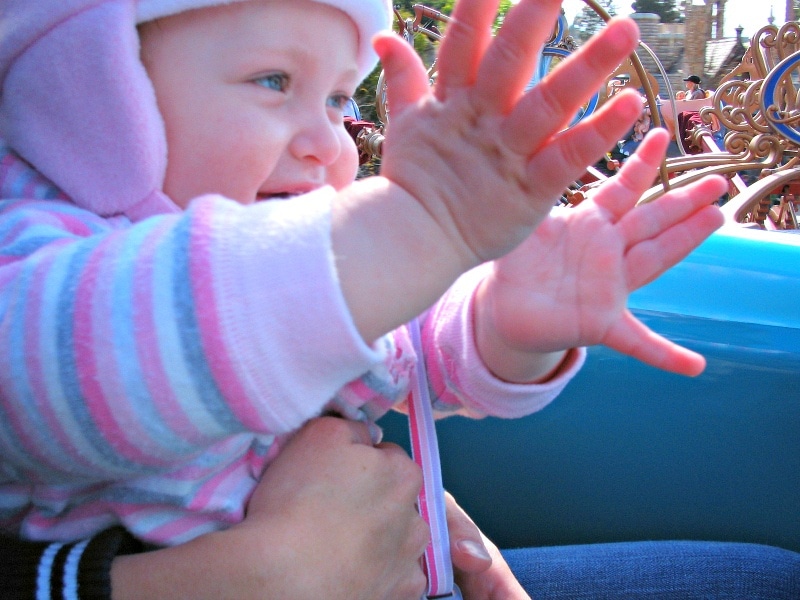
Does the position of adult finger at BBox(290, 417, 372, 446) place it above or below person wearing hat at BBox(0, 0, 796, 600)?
below

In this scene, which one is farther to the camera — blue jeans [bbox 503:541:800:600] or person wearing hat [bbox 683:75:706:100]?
person wearing hat [bbox 683:75:706:100]

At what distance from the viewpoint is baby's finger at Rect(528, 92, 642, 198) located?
495mm

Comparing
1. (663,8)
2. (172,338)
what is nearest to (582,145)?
(172,338)

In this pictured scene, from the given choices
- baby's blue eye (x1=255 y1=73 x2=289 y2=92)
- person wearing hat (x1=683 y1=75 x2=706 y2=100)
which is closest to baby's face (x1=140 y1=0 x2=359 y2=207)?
baby's blue eye (x1=255 y1=73 x2=289 y2=92)

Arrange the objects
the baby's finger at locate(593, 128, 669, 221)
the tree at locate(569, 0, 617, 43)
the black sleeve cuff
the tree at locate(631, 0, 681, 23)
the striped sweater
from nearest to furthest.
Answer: the striped sweater, the black sleeve cuff, the baby's finger at locate(593, 128, 669, 221), the tree at locate(569, 0, 617, 43), the tree at locate(631, 0, 681, 23)

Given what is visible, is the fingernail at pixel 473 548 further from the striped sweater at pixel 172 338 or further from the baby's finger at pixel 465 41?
the baby's finger at pixel 465 41

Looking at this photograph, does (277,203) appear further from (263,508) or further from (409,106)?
(263,508)

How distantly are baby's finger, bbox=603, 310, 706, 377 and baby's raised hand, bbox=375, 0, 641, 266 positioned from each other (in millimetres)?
172

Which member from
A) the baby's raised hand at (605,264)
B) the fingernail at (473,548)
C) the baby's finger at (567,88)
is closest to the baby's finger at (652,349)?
the baby's raised hand at (605,264)

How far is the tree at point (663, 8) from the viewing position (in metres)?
30.8

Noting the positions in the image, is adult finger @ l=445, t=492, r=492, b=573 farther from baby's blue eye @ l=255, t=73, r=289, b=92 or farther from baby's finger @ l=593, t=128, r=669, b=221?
baby's blue eye @ l=255, t=73, r=289, b=92

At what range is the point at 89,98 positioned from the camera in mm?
647

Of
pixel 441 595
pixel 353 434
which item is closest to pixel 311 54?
pixel 353 434

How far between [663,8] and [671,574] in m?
36.4
